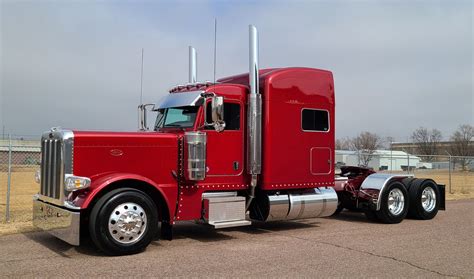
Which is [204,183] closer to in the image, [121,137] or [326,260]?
[121,137]

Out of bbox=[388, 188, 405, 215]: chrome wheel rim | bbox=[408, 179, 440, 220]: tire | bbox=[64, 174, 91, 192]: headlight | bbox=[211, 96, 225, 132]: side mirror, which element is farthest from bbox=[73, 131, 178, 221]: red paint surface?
bbox=[408, 179, 440, 220]: tire

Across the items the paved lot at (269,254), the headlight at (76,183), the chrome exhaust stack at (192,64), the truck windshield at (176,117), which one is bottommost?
the paved lot at (269,254)

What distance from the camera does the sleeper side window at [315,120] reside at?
31.9ft

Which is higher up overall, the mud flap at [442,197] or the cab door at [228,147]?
the cab door at [228,147]

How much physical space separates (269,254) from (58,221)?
3.29m

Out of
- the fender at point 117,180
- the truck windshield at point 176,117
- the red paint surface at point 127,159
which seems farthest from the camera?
the truck windshield at point 176,117

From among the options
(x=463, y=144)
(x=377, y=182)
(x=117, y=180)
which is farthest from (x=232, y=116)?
(x=463, y=144)

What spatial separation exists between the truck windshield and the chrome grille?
2.17m

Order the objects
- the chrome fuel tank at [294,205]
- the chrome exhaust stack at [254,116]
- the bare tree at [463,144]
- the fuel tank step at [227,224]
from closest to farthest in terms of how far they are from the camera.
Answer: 1. the fuel tank step at [227,224]
2. the chrome exhaust stack at [254,116]
3. the chrome fuel tank at [294,205]
4. the bare tree at [463,144]

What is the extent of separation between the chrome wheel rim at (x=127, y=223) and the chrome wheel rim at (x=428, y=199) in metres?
7.84

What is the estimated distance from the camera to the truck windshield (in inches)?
337

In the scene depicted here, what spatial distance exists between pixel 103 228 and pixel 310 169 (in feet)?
15.0

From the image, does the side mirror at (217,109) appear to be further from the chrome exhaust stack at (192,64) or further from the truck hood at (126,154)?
the chrome exhaust stack at (192,64)

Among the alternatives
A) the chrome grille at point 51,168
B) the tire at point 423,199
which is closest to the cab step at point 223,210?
the chrome grille at point 51,168
